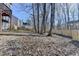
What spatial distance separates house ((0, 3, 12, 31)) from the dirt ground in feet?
0.34

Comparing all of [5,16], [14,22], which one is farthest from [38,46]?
[5,16]

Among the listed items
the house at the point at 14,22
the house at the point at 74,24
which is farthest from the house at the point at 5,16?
the house at the point at 74,24

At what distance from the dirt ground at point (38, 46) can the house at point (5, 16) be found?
0.34 ft

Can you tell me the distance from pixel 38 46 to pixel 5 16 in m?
0.46

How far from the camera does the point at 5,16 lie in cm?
170

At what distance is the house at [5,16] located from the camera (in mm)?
1673

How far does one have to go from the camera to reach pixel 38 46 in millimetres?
1665

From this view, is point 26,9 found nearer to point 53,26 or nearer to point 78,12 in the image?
point 53,26

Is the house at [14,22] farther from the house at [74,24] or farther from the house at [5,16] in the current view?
the house at [74,24]

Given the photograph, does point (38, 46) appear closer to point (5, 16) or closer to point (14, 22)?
point (14, 22)

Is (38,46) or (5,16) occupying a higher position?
(5,16)

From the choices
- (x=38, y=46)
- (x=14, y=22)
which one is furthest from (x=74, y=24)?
(x=14, y=22)

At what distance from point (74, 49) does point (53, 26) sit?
0.31 m

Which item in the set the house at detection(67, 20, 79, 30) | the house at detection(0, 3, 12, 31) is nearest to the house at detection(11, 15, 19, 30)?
the house at detection(0, 3, 12, 31)
